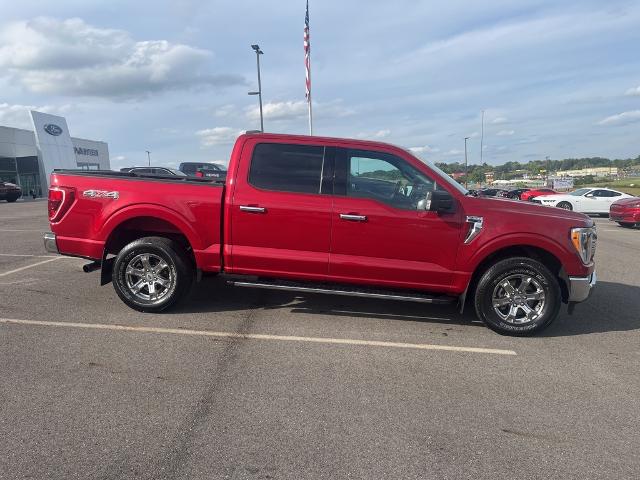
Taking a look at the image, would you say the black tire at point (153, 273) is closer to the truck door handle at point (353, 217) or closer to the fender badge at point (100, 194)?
the fender badge at point (100, 194)

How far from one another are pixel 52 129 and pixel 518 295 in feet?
164

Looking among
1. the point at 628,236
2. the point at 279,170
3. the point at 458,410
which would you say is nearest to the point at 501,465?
the point at 458,410

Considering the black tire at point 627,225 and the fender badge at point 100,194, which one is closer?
the fender badge at point 100,194

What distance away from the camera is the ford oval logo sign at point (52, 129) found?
44.5m

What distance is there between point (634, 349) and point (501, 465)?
2841 millimetres

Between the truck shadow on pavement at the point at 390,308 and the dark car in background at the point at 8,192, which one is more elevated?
the dark car in background at the point at 8,192

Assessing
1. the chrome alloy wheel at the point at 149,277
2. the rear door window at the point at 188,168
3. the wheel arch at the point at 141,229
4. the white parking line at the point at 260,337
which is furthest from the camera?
the rear door window at the point at 188,168

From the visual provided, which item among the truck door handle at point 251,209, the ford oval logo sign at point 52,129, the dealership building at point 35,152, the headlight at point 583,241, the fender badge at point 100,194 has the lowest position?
the headlight at point 583,241

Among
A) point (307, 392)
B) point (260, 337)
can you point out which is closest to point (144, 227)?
point (260, 337)

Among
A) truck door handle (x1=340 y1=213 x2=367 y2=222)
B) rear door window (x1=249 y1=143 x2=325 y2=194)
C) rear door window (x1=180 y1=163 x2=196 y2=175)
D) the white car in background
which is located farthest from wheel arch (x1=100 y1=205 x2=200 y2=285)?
the white car in background

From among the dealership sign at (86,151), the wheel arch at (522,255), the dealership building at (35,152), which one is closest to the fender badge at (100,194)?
the wheel arch at (522,255)

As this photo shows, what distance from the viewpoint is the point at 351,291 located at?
5.08 meters

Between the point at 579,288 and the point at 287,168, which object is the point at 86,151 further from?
the point at 579,288

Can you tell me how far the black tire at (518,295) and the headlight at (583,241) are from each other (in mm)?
380
